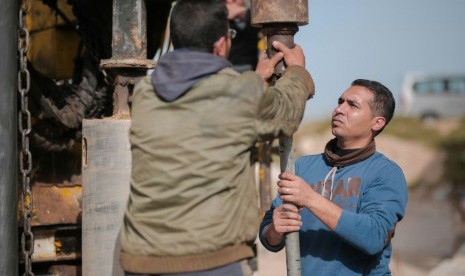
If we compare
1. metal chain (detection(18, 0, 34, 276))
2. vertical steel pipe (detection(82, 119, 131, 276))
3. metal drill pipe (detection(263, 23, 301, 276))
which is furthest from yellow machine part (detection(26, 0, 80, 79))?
metal drill pipe (detection(263, 23, 301, 276))

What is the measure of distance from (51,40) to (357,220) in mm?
3527

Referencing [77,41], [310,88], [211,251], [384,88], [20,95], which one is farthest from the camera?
[77,41]

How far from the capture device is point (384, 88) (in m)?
4.02

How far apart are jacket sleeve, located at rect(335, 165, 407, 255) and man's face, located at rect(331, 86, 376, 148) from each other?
0.23m

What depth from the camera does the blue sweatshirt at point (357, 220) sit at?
3.56 meters

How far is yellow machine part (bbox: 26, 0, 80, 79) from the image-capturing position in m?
6.29

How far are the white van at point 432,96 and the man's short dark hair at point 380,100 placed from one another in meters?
30.3

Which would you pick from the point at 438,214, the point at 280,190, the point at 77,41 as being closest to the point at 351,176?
the point at 280,190

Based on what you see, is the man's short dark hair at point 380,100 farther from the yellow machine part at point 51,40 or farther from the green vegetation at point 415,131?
the green vegetation at point 415,131

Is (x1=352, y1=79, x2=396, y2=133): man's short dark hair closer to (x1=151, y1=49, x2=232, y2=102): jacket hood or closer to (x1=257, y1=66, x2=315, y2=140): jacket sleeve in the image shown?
(x1=257, y1=66, x2=315, y2=140): jacket sleeve

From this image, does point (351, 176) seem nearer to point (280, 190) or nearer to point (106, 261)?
point (280, 190)

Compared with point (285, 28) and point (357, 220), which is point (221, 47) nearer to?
point (285, 28)

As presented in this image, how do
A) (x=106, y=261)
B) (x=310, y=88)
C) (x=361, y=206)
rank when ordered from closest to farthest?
(x=310, y=88)
(x=361, y=206)
(x=106, y=261)

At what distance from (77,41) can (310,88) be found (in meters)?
3.32
